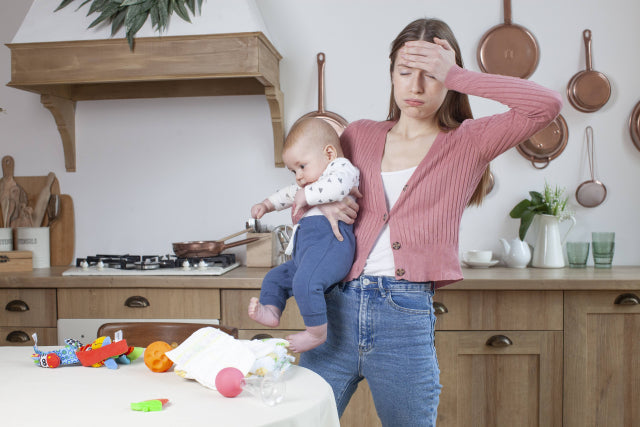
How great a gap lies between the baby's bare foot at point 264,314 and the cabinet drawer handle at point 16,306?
1570mm

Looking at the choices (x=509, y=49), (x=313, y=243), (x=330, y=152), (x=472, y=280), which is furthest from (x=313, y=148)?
(x=509, y=49)

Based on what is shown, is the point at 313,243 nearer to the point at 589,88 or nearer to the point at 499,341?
the point at 499,341

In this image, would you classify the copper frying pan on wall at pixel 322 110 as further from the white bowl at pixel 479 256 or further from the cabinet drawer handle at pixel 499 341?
the cabinet drawer handle at pixel 499 341

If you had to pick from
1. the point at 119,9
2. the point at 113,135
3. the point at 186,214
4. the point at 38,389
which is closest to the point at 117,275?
the point at 186,214

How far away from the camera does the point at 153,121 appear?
2988mm

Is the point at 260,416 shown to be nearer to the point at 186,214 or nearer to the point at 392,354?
the point at 392,354

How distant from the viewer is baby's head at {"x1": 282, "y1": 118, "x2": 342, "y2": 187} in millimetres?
1388

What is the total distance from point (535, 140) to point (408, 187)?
1716 mm

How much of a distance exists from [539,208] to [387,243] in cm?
161

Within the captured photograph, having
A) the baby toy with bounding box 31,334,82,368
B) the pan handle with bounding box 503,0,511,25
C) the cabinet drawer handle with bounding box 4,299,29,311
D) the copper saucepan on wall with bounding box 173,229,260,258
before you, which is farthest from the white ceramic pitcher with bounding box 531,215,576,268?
the cabinet drawer handle with bounding box 4,299,29,311

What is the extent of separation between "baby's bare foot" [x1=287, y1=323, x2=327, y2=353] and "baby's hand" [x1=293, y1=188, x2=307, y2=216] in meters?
0.28

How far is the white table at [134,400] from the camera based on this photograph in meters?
0.91

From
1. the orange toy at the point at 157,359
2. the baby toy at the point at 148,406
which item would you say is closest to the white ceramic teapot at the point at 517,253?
the orange toy at the point at 157,359

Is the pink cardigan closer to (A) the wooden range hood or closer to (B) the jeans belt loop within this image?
(B) the jeans belt loop
